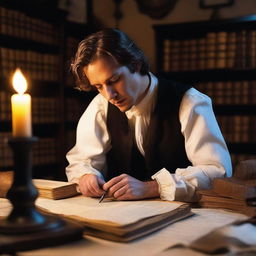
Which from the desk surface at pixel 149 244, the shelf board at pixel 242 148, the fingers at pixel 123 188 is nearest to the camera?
the desk surface at pixel 149 244

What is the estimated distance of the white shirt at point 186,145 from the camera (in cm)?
151

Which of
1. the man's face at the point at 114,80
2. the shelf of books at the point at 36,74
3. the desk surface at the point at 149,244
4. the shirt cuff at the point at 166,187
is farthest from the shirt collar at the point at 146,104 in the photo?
the shelf of books at the point at 36,74

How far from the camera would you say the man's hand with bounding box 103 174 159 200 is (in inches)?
54.6

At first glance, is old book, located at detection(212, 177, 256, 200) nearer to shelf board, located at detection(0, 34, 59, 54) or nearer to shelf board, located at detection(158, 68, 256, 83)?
shelf board, located at detection(158, 68, 256, 83)

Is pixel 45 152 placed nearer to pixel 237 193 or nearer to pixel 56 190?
pixel 56 190

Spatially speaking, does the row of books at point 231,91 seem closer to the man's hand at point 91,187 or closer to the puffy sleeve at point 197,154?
the puffy sleeve at point 197,154

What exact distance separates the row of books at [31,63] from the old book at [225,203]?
7.90ft

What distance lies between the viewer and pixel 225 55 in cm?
354

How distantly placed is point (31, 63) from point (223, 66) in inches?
63.7

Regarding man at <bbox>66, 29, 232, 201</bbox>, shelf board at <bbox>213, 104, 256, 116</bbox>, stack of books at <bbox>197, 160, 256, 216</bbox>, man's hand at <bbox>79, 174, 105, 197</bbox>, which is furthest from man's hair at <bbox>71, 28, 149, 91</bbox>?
shelf board at <bbox>213, 104, 256, 116</bbox>

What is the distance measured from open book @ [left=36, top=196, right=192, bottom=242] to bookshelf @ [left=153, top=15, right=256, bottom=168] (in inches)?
94.9

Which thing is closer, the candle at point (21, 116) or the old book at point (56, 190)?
the candle at point (21, 116)

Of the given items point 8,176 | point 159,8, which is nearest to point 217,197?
point 8,176

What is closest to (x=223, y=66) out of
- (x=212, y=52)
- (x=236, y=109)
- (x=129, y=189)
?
(x=212, y=52)
